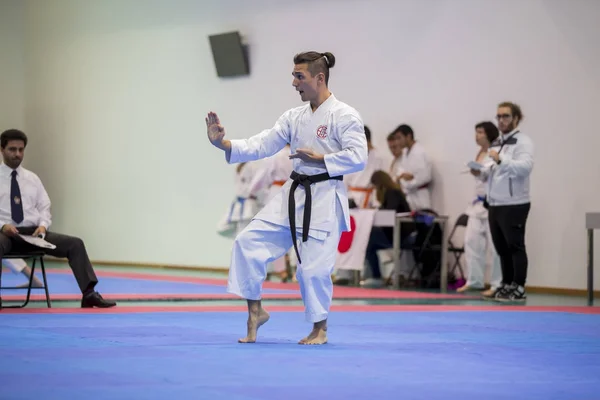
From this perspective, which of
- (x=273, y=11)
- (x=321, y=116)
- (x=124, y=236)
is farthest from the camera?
(x=124, y=236)

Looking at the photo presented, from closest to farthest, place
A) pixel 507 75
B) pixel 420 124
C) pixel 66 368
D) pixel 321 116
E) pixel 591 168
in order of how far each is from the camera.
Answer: pixel 66 368 < pixel 321 116 < pixel 591 168 < pixel 507 75 < pixel 420 124

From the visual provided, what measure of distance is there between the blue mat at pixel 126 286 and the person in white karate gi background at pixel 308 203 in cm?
362

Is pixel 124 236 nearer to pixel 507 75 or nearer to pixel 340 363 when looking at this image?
pixel 507 75

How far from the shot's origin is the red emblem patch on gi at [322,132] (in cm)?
467

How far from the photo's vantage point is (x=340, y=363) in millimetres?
3930

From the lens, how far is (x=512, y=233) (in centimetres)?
769

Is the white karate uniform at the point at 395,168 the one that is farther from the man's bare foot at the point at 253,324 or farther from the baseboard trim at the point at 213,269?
the man's bare foot at the point at 253,324

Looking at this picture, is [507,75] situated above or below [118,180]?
above

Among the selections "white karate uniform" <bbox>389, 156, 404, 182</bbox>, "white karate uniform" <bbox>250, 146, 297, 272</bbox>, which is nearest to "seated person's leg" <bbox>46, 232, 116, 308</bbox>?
"white karate uniform" <bbox>250, 146, 297, 272</bbox>

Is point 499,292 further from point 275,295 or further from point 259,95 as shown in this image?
point 259,95

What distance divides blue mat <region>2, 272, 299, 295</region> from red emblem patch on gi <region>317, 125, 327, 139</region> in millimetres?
3838

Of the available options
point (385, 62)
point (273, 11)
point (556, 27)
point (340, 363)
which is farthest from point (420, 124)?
point (340, 363)

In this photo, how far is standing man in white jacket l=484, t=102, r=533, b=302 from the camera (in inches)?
302

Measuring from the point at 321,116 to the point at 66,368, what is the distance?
69.6 inches
